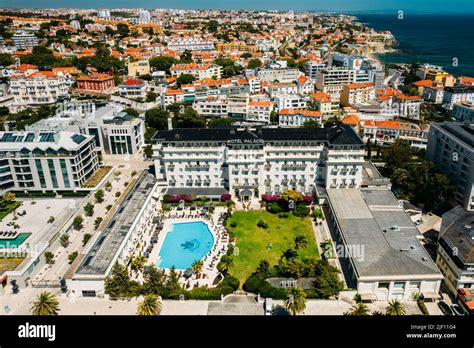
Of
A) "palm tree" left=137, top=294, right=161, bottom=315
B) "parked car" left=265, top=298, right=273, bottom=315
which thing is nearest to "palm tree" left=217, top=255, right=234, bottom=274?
"parked car" left=265, top=298, right=273, bottom=315

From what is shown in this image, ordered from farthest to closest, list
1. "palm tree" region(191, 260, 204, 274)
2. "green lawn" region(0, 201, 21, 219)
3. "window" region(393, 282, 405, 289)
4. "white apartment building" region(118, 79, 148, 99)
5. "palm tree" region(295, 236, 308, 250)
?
"white apartment building" region(118, 79, 148, 99), "green lawn" region(0, 201, 21, 219), "palm tree" region(295, 236, 308, 250), "palm tree" region(191, 260, 204, 274), "window" region(393, 282, 405, 289)

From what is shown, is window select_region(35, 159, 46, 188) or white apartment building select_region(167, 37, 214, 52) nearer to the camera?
window select_region(35, 159, 46, 188)

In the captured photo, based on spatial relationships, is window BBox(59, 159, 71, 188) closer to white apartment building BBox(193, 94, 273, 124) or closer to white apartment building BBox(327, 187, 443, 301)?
white apartment building BBox(327, 187, 443, 301)

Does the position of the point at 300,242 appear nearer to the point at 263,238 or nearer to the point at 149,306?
the point at 263,238

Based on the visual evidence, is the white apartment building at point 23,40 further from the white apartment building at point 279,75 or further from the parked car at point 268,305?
the parked car at point 268,305

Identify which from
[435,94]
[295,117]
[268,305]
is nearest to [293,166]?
[268,305]

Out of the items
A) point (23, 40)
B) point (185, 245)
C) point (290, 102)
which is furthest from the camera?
point (23, 40)
